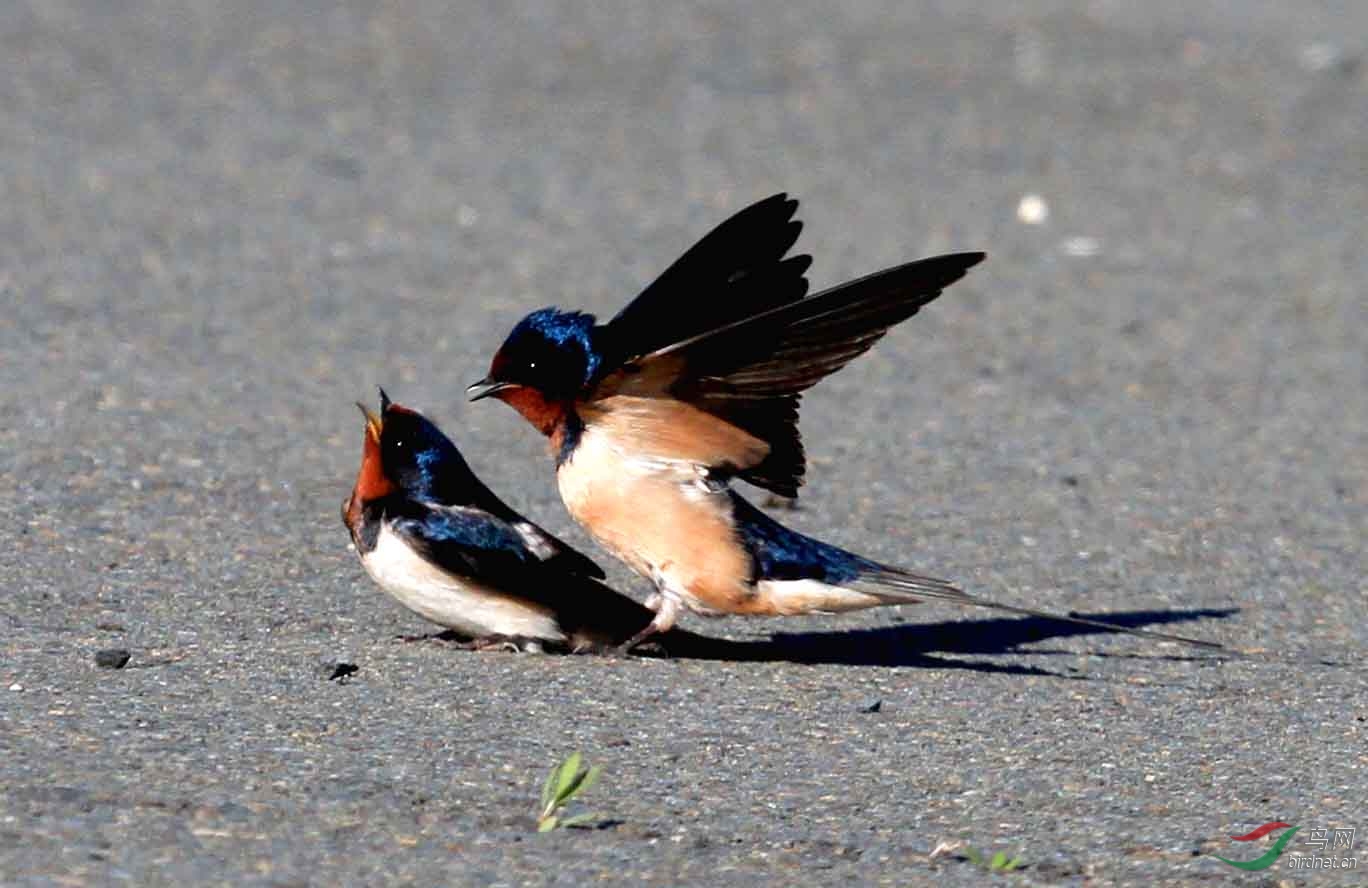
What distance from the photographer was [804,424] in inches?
317

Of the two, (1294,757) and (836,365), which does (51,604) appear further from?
(1294,757)

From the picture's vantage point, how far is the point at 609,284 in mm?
9672

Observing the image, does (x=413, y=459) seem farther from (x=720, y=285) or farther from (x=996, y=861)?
(x=996, y=861)

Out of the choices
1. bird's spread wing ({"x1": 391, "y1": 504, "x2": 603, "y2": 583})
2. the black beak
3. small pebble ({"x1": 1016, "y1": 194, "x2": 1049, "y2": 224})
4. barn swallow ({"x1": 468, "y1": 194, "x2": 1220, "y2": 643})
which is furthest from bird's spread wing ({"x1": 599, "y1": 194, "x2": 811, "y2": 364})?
small pebble ({"x1": 1016, "y1": 194, "x2": 1049, "y2": 224})

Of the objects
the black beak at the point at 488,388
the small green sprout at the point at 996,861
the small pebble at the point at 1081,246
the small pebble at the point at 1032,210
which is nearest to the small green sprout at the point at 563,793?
the small green sprout at the point at 996,861

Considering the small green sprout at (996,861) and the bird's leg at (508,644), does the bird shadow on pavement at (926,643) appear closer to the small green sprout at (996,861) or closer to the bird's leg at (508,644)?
the bird's leg at (508,644)

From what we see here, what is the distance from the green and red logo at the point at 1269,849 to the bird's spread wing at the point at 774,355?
4.28ft

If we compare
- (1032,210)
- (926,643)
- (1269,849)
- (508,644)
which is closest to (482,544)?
(508,644)

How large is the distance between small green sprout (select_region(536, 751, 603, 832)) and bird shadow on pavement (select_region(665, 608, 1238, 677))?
4.35 feet

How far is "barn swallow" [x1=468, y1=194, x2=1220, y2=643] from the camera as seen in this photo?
213 inches

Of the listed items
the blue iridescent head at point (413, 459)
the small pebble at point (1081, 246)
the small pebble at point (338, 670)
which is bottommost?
the small pebble at point (338, 670)

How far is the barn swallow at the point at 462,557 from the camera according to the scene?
17.7ft
